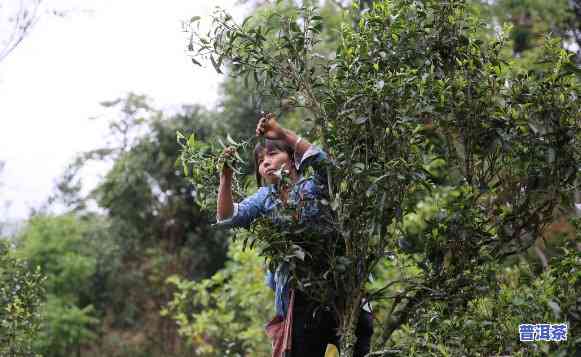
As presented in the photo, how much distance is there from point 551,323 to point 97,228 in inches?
354

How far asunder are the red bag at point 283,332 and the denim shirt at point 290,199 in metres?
0.11

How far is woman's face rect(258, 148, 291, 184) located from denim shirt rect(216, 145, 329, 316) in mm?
43

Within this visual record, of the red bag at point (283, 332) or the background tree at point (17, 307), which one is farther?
the background tree at point (17, 307)

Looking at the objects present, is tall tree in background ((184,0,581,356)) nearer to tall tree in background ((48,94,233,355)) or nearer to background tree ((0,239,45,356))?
background tree ((0,239,45,356))

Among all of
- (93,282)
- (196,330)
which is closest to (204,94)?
(93,282)

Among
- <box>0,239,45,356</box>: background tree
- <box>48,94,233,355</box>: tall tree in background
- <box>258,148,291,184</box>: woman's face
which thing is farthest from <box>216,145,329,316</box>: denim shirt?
<box>48,94,233,355</box>: tall tree in background

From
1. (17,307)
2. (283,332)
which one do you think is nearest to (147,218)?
(17,307)

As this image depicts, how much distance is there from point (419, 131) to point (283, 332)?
0.92 meters

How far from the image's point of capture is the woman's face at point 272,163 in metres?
2.55

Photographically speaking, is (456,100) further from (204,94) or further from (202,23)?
(204,94)

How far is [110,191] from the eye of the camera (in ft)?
34.1

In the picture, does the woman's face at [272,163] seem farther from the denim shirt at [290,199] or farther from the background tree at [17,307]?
the background tree at [17,307]

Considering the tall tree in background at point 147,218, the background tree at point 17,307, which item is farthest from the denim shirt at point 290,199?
the tall tree in background at point 147,218

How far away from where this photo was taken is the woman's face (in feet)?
8.36
